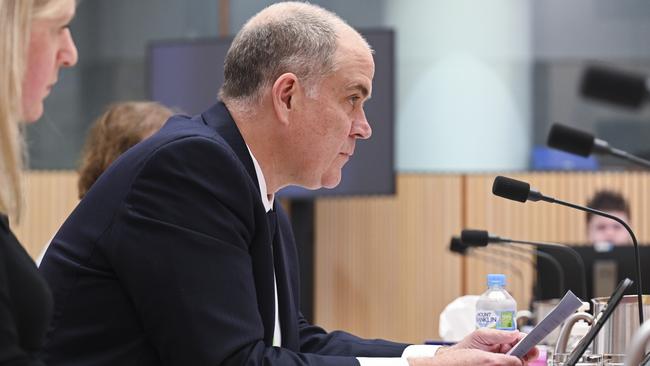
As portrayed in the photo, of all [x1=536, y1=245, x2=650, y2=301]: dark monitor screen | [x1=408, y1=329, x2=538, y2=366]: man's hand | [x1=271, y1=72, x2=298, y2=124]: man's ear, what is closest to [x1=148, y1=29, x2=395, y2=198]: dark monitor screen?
[x1=536, y1=245, x2=650, y2=301]: dark monitor screen

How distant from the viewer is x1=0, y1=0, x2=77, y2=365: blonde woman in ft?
5.13

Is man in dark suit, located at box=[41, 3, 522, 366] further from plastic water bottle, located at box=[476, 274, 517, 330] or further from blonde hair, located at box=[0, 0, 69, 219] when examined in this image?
blonde hair, located at box=[0, 0, 69, 219]

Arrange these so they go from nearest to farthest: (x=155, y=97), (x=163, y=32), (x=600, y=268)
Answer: (x=600, y=268) → (x=155, y=97) → (x=163, y=32)

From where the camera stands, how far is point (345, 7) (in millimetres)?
6586

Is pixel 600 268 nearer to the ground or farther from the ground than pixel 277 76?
nearer to the ground

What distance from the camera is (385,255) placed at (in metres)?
6.43

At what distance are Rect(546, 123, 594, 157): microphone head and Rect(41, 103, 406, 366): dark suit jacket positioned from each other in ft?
4.02

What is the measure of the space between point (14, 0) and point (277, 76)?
905mm

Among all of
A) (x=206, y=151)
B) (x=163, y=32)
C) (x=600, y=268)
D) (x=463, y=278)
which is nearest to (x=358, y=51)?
(x=206, y=151)

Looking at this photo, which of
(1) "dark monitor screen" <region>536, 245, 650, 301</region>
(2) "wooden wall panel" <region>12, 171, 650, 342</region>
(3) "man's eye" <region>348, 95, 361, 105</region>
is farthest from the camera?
(2) "wooden wall panel" <region>12, 171, 650, 342</region>

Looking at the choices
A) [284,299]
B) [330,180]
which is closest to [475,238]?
[330,180]

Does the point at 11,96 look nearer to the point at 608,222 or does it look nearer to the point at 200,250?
the point at 200,250

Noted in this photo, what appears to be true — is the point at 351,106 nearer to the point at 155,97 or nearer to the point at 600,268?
the point at 600,268

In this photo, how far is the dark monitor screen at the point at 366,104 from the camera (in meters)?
5.46
